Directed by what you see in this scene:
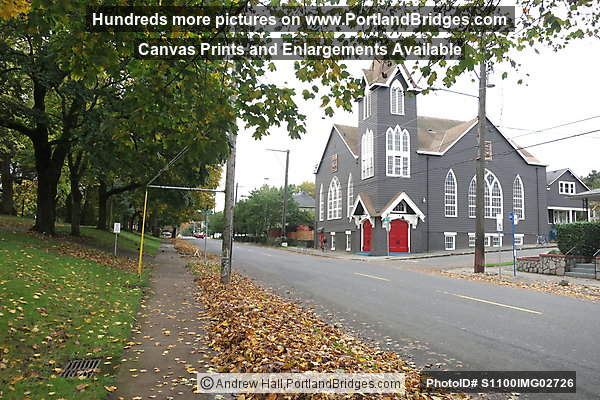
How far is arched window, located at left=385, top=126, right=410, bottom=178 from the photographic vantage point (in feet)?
125

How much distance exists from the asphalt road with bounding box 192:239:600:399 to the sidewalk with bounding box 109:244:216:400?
3000 mm

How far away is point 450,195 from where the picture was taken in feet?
132

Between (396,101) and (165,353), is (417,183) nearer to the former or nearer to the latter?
(396,101)

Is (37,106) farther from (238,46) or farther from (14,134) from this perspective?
(238,46)

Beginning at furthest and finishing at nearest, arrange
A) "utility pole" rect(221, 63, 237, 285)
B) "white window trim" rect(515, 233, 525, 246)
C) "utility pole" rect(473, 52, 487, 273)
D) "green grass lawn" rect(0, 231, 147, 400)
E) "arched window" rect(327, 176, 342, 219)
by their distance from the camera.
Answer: "arched window" rect(327, 176, 342, 219) → "white window trim" rect(515, 233, 525, 246) → "utility pole" rect(473, 52, 487, 273) → "utility pole" rect(221, 63, 237, 285) → "green grass lawn" rect(0, 231, 147, 400)

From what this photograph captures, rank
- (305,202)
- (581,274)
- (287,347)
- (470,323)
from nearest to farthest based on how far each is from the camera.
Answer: (287,347) < (470,323) < (581,274) < (305,202)

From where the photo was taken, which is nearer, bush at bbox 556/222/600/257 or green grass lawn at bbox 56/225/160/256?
bush at bbox 556/222/600/257

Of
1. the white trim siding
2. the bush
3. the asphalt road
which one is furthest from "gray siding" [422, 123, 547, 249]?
the asphalt road

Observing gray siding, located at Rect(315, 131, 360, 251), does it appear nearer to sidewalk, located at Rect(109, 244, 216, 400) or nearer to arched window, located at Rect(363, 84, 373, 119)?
arched window, located at Rect(363, 84, 373, 119)

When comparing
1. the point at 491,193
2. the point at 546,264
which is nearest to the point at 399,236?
the point at 491,193

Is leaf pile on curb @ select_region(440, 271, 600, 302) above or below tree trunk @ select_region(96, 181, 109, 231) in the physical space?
below

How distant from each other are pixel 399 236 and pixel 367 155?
7.98m

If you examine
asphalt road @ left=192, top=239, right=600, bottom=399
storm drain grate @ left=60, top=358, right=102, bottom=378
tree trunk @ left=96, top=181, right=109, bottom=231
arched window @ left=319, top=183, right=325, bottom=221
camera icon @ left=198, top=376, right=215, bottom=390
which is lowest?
storm drain grate @ left=60, top=358, right=102, bottom=378

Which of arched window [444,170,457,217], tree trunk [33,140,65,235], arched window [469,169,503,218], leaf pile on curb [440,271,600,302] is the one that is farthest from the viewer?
arched window [469,169,503,218]
